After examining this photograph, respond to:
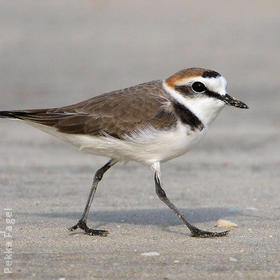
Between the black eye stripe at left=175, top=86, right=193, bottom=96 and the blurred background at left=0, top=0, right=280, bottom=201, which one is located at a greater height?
the black eye stripe at left=175, top=86, right=193, bottom=96

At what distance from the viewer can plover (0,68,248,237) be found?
21.4 feet

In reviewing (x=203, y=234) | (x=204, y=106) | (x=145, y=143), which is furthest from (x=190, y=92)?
(x=203, y=234)

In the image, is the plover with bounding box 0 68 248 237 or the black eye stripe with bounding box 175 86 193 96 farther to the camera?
the black eye stripe with bounding box 175 86 193 96

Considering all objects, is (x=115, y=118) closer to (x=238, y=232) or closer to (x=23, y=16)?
(x=238, y=232)

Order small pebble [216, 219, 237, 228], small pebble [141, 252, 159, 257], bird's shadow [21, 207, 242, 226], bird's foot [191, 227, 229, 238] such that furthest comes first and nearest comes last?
bird's shadow [21, 207, 242, 226] → small pebble [216, 219, 237, 228] → bird's foot [191, 227, 229, 238] → small pebble [141, 252, 159, 257]

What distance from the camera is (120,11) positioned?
1997cm

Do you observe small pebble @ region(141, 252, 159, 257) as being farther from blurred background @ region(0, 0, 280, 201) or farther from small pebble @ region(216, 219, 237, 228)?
blurred background @ region(0, 0, 280, 201)

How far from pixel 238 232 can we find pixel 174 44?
11.3m

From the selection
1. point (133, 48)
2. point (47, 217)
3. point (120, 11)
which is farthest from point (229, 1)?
point (47, 217)

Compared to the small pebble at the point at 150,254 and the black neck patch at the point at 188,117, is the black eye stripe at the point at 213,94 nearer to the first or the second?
the black neck patch at the point at 188,117

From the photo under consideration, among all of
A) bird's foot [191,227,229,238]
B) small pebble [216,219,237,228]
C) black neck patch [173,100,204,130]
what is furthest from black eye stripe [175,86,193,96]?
small pebble [216,219,237,228]

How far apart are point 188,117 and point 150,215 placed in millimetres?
1393

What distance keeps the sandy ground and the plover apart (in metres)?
0.57

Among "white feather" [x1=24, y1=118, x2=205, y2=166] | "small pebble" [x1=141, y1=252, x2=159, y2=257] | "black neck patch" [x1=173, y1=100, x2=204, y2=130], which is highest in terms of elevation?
"black neck patch" [x1=173, y1=100, x2=204, y2=130]
